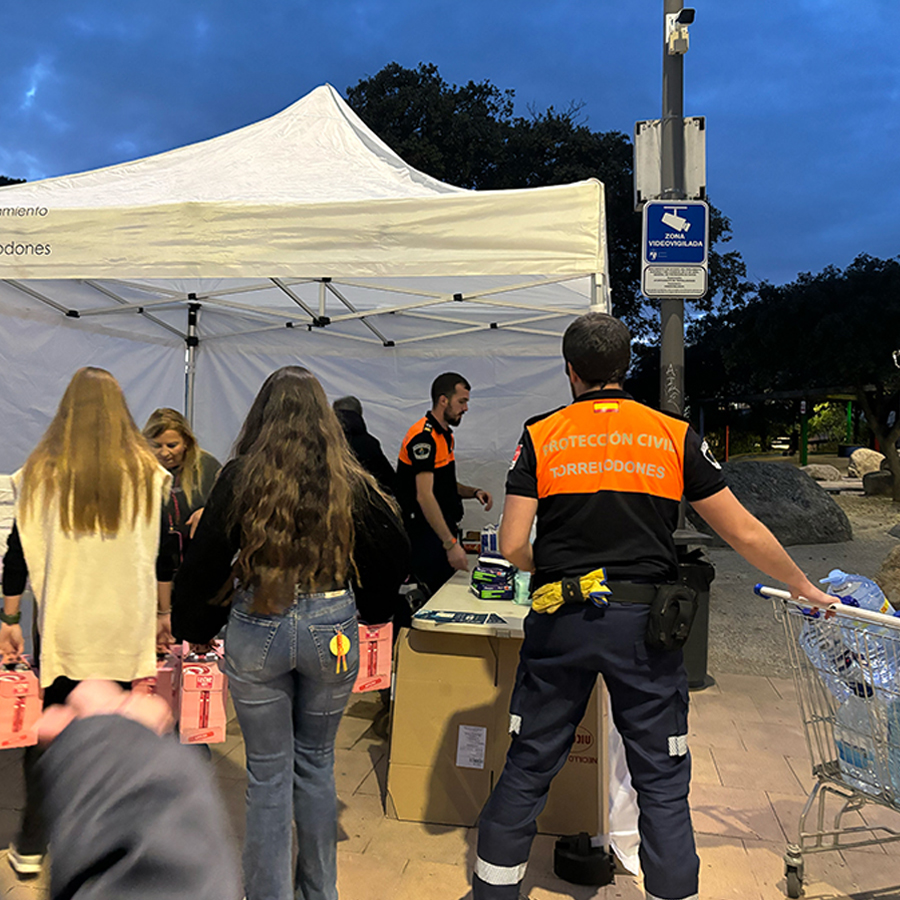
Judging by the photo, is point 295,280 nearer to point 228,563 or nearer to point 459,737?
point 459,737

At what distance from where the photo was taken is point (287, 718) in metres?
2.24

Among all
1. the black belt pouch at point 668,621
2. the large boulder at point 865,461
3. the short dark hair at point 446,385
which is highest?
the large boulder at point 865,461

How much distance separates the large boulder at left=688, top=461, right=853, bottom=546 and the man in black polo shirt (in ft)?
23.3

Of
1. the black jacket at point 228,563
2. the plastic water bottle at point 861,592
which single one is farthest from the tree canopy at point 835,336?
the black jacket at point 228,563

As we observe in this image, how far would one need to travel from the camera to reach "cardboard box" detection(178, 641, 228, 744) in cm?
277

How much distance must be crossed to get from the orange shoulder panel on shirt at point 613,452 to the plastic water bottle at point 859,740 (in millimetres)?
895

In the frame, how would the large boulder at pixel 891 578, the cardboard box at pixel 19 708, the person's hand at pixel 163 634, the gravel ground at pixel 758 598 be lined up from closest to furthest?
the cardboard box at pixel 19 708
the person's hand at pixel 163 634
the gravel ground at pixel 758 598
the large boulder at pixel 891 578

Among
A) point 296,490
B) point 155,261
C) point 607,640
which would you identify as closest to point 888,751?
point 607,640

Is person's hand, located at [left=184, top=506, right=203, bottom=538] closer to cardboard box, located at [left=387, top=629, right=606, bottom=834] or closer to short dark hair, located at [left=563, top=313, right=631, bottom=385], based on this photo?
cardboard box, located at [left=387, top=629, right=606, bottom=834]

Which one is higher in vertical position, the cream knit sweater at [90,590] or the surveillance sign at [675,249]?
the surveillance sign at [675,249]

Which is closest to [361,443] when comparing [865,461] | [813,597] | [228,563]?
[228,563]

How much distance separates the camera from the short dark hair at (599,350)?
2318 millimetres

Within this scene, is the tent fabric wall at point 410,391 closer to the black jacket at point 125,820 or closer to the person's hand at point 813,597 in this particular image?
the person's hand at point 813,597

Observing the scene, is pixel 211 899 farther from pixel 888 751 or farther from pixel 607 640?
pixel 888 751
